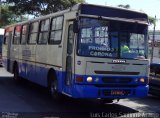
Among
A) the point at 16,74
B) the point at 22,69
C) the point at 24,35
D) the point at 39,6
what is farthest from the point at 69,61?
the point at 39,6

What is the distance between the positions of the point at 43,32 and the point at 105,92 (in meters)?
4.42

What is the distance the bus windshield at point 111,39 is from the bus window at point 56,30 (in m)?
1.58

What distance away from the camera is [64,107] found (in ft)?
39.9

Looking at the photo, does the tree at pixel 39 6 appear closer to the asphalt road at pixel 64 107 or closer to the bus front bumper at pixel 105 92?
the asphalt road at pixel 64 107

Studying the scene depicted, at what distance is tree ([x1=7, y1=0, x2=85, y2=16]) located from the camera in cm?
3448

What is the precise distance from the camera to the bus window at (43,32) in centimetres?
1402

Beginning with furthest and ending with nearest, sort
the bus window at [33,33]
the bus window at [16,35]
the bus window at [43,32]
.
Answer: the bus window at [16,35] < the bus window at [33,33] < the bus window at [43,32]

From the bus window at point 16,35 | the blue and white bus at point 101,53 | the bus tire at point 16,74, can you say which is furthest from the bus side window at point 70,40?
the bus tire at point 16,74

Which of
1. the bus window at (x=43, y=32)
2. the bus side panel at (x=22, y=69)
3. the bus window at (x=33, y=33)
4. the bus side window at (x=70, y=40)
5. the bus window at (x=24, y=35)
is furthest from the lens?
the bus window at (x=24, y=35)

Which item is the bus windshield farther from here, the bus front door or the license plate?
the license plate

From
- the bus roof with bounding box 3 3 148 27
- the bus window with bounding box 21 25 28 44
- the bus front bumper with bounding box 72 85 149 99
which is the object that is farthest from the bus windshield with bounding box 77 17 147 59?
the bus window with bounding box 21 25 28 44

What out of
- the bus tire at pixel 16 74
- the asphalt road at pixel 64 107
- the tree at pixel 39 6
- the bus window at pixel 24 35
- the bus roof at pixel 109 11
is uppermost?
the tree at pixel 39 6

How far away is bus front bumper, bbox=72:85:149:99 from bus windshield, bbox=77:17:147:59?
88 cm

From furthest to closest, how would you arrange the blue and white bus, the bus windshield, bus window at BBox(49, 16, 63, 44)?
1. bus window at BBox(49, 16, 63, 44)
2. the bus windshield
3. the blue and white bus
